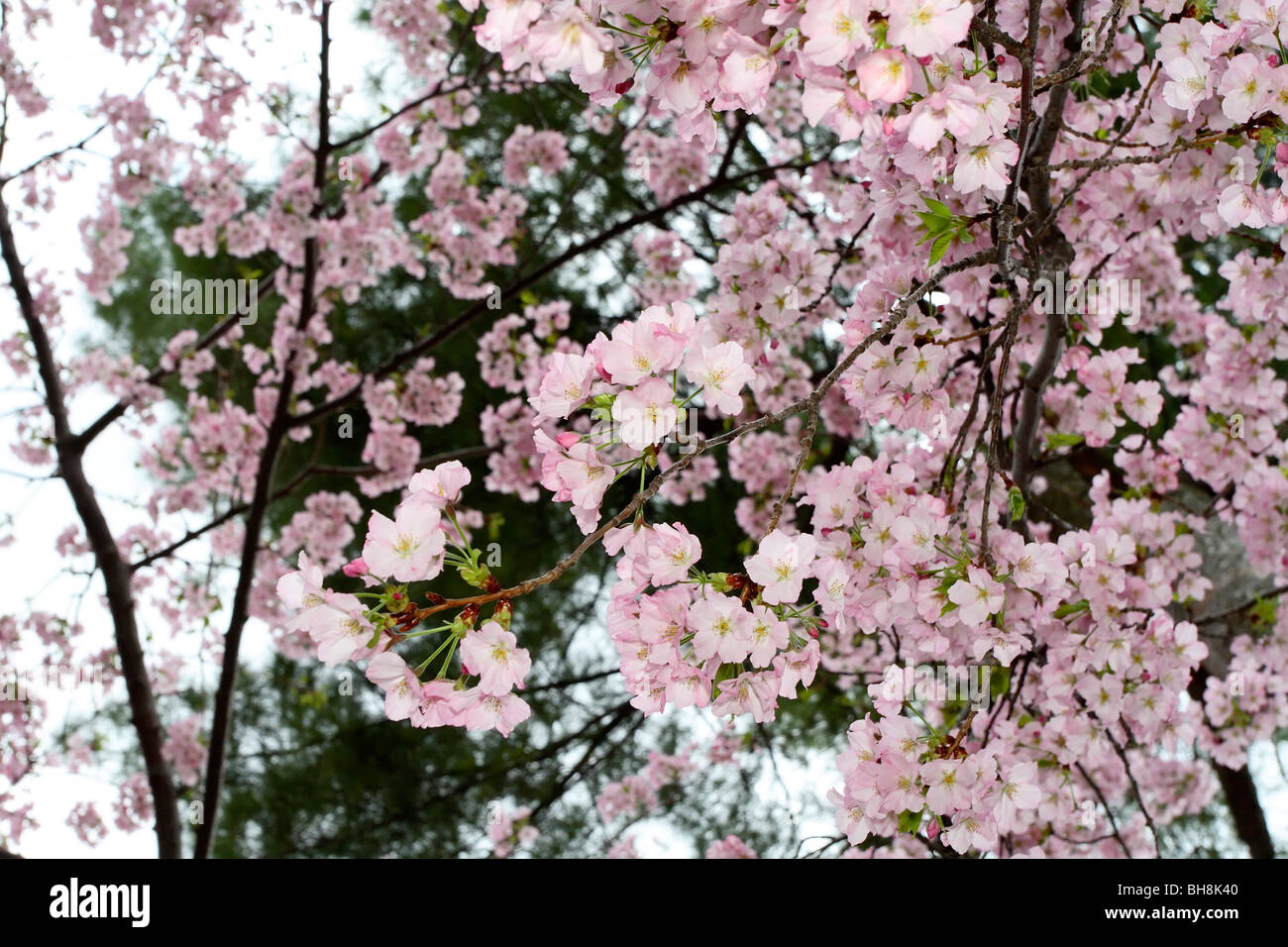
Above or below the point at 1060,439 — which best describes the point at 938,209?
below

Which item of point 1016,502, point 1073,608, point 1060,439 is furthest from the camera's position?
point 1060,439

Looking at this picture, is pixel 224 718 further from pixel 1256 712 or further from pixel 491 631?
pixel 1256 712

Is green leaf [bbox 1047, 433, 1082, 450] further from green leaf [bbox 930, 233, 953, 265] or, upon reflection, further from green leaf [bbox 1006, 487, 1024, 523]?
green leaf [bbox 930, 233, 953, 265]

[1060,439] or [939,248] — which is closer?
[939,248]

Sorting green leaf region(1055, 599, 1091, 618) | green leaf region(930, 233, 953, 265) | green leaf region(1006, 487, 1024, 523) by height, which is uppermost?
green leaf region(930, 233, 953, 265)

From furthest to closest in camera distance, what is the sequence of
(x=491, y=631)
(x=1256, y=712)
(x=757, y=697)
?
1. (x=1256, y=712)
2. (x=757, y=697)
3. (x=491, y=631)

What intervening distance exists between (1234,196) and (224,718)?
2.81 metres

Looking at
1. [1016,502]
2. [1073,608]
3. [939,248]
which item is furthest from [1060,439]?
[939,248]

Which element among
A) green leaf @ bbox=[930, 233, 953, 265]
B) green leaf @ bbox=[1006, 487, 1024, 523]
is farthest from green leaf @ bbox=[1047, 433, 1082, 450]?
green leaf @ bbox=[930, 233, 953, 265]

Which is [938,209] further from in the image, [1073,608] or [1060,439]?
[1060,439]

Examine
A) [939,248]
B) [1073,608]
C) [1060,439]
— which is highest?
[1060,439]
